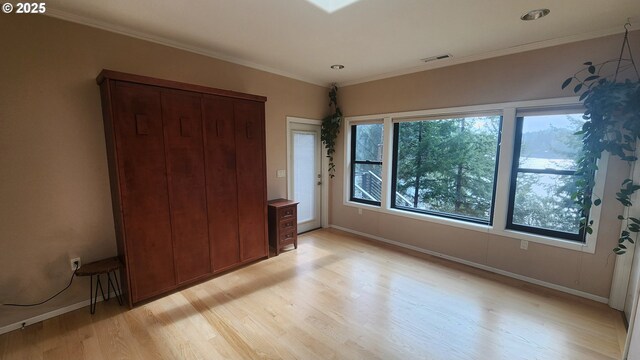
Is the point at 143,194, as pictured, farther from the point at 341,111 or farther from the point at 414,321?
the point at 341,111

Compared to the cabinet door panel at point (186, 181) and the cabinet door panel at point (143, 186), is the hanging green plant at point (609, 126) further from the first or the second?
the cabinet door panel at point (143, 186)

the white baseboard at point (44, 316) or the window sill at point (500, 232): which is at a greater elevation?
the window sill at point (500, 232)

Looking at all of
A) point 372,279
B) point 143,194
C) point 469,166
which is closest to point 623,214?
point 469,166

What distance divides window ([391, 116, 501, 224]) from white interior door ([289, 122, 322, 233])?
132cm

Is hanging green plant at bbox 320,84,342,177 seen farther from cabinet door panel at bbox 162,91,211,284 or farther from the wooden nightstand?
cabinet door panel at bbox 162,91,211,284

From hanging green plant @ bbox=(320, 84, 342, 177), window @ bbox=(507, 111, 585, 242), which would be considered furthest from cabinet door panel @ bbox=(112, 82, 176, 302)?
window @ bbox=(507, 111, 585, 242)

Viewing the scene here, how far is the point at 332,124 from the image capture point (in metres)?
4.40

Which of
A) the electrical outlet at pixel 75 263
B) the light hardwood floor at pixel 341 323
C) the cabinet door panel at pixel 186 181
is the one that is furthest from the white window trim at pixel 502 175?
the electrical outlet at pixel 75 263

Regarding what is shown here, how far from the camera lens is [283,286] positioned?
9.18ft

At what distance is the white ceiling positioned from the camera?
202cm

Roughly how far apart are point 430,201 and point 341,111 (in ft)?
6.71

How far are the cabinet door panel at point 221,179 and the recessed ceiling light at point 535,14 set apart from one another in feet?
9.17

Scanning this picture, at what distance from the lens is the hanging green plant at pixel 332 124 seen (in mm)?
4414

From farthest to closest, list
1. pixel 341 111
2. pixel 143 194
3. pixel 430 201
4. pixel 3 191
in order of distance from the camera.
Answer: pixel 341 111 < pixel 430 201 < pixel 143 194 < pixel 3 191
